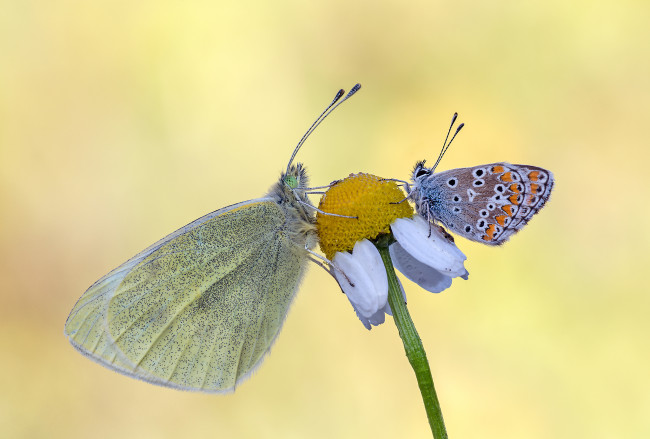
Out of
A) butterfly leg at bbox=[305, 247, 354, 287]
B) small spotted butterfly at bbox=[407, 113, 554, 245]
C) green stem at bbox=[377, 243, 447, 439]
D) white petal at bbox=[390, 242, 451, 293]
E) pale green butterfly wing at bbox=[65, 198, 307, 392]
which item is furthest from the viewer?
pale green butterfly wing at bbox=[65, 198, 307, 392]

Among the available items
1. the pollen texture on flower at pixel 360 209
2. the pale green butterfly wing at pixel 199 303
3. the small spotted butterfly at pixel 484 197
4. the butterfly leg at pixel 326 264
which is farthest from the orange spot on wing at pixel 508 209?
the pale green butterfly wing at pixel 199 303

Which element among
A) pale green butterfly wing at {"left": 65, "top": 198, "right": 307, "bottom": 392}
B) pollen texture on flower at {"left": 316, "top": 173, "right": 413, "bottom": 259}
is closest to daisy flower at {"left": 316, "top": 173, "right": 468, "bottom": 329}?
pollen texture on flower at {"left": 316, "top": 173, "right": 413, "bottom": 259}

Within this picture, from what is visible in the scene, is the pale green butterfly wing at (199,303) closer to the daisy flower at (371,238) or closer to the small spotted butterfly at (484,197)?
the daisy flower at (371,238)

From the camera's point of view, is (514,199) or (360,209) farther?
(360,209)

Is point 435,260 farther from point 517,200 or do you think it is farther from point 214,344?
point 214,344

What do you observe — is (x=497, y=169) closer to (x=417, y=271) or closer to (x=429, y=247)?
(x=429, y=247)

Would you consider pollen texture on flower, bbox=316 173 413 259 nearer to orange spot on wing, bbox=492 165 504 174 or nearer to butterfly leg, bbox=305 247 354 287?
butterfly leg, bbox=305 247 354 287

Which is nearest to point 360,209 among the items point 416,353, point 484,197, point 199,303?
point 484,197
